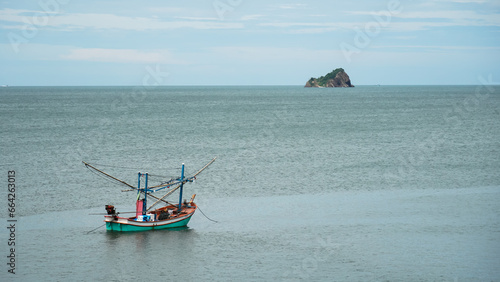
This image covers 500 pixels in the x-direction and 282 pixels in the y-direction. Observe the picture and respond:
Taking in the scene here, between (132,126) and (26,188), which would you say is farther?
(132,126)

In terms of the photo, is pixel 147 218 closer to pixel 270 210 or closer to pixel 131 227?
pixel 131 227

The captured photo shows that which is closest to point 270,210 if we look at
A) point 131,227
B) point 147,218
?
point 147,218

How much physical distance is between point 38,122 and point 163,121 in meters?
25.5

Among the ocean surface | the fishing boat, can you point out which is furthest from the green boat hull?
the ocean surface

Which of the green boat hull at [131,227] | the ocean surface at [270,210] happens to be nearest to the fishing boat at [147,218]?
the green boat hull at [131,227]

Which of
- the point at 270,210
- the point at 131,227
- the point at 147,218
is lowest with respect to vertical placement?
the point at 131,227

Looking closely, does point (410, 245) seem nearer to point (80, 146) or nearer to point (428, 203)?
point (428, 203)

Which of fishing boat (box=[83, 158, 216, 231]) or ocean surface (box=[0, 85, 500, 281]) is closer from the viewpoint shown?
ocean surface (box=[0, 85, 500, 281])

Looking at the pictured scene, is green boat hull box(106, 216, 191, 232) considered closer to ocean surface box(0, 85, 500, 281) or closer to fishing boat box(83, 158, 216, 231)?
fishing boat box(83, 158, 216, 231)

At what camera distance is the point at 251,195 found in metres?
50.7

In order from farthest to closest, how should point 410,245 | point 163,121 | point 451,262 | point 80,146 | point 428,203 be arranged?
point 163,121, point 80,146, point 428,203, point 410,245, point 451,262

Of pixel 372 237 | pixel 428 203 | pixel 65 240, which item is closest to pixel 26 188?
pixel 65 240

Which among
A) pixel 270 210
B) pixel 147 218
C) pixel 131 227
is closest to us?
pixel 131 227

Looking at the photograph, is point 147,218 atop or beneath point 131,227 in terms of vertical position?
atop
